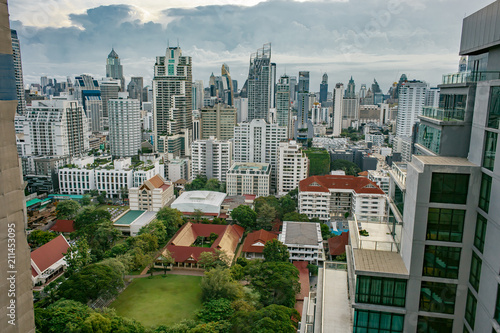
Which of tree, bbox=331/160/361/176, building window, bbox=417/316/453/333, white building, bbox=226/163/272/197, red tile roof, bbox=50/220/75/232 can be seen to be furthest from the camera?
tree, bbox=331/160/361/176

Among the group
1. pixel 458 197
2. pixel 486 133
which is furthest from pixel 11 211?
pixel 486 133

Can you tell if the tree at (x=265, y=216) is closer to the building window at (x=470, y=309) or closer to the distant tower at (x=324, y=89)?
the building window at (x=470, y=309)

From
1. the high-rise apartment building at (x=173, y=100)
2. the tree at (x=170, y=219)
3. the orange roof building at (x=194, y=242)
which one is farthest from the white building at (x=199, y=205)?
the high-rise apartment building at (x=173, y=100)

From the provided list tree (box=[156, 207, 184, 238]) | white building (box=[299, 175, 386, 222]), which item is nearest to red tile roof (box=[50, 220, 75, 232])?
tree (box=[156, 207, 184, 238])

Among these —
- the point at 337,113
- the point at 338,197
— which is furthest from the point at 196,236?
the point at 337,113

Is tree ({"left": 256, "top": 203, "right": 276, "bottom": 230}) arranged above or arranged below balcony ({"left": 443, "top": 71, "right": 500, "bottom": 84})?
below

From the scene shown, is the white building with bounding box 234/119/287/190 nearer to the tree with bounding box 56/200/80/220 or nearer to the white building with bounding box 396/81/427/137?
the tree with bounding box 56/200/80/220

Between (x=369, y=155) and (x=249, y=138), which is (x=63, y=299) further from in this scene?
(x=369, y=155)
